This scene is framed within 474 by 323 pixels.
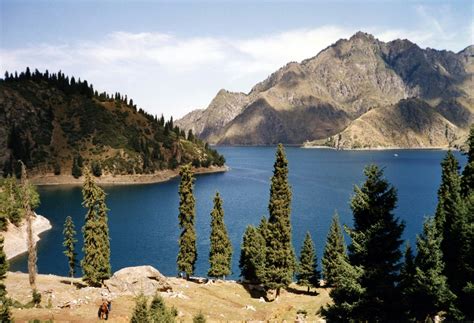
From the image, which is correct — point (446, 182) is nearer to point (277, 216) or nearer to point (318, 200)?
point (277, 216)

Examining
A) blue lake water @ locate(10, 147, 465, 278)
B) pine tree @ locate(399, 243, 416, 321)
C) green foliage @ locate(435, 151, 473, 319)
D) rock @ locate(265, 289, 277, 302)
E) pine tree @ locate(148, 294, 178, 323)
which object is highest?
green foliage @ locate(435, 151, 473, 319)

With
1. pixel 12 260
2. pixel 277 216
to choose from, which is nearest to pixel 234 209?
pixel 12 260

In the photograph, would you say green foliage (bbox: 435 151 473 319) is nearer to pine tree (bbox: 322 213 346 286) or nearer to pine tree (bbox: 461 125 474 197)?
pine tree (bbox: 461 125 474 197)

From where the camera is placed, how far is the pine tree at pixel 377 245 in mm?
33500

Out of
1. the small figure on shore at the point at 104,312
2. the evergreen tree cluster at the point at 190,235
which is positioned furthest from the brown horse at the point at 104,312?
the evergreen tree cluster at the point at 190,235

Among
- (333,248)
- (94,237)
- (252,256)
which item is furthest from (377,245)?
(94,237)

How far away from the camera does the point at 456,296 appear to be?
36062 mm

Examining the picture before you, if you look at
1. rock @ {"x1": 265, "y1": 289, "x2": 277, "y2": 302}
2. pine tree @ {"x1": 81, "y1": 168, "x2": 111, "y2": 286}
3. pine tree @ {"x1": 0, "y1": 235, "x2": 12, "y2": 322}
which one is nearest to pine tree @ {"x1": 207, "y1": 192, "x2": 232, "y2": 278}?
rock @ {"x1": 265, "y1": 289, "x2": 277, "y2": 302}

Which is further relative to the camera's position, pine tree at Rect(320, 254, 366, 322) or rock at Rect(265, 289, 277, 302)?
rock at Rect(265, 289, 277, 302)

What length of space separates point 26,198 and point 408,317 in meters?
51.0

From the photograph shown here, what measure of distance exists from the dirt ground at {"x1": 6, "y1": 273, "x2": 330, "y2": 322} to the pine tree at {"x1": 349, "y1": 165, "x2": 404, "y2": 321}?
43.3 ft

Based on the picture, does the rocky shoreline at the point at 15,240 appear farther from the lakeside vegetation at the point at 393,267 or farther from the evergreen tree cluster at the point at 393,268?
the evergreen tree cluster at the point at 393,268

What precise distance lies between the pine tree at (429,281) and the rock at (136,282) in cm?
3213

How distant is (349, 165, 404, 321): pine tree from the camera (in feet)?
110
